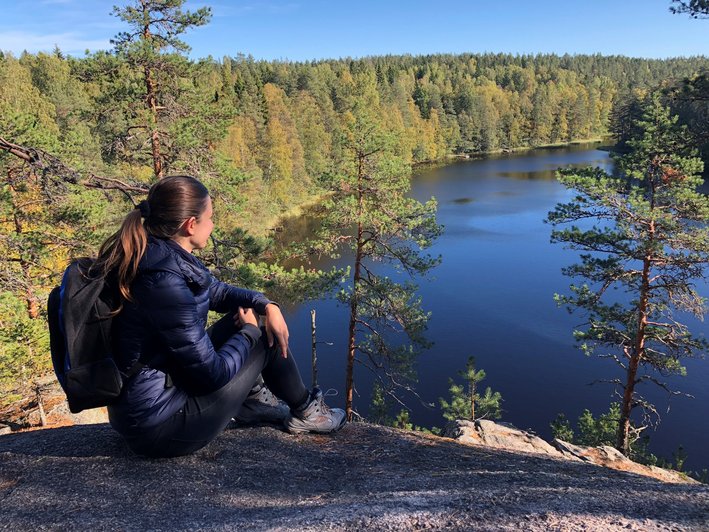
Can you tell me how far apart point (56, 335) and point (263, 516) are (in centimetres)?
123

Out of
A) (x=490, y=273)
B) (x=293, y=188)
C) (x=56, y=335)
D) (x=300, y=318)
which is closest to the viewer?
(x=56, y=335)

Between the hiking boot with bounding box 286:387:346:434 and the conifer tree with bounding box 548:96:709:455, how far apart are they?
7515 mm


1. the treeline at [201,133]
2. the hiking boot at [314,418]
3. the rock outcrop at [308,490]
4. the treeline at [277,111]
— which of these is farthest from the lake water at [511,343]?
the rock outcrop at [308,490]

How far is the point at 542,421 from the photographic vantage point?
1495 centimetres

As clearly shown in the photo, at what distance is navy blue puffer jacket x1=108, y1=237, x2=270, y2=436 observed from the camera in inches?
82.6

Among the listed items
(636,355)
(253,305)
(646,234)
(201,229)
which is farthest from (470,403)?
(201,229)

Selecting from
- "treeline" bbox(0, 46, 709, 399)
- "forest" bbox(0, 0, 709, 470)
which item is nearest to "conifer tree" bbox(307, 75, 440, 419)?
"forest" bbox(0, 0, 709, 470)

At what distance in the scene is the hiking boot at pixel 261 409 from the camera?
10.6 ft

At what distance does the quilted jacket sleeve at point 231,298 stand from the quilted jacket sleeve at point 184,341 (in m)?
0.37

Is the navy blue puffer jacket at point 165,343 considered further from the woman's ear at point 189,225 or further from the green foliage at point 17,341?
the green foliage at point 17,341

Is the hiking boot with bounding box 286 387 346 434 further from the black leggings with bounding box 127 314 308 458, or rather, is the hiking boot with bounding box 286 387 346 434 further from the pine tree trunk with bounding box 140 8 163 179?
the pine tree trunk with bounding box 140 8 163 179

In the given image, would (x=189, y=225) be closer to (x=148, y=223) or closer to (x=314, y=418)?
(x=148, y=223)

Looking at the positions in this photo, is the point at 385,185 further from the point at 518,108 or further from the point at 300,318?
the point at 518,108

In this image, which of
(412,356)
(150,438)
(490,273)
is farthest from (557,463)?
(490,273)
